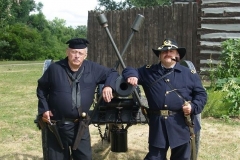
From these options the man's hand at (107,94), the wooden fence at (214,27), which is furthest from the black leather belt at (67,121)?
the wooden fence at (214,27)

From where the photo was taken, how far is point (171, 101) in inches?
146

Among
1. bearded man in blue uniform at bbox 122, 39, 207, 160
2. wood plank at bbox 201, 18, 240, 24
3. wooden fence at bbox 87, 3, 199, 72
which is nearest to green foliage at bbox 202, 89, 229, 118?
bearded man in blue uniform at bbox 122, 39, 207, 160

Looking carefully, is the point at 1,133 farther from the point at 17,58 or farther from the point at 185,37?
the point at 17,58

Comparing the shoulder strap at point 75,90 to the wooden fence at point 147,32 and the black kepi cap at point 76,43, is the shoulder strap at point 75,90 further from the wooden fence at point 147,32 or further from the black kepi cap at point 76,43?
the wooden fence at point 147,32

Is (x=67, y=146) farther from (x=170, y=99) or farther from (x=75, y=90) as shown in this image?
(x=170, y=99)

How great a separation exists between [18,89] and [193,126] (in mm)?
8509

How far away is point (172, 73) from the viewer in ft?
12.4

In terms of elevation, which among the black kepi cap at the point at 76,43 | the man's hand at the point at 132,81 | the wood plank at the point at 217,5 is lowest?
the man's hand at the point at 132,81

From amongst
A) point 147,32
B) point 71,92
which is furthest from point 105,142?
point 147,32

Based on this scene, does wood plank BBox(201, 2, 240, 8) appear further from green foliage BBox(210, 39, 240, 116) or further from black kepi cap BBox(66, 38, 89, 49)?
black kepi cap BBox(66, 38, 89, 49)

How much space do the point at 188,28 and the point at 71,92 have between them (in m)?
8.85

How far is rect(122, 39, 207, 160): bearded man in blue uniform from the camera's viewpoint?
3.72 metres

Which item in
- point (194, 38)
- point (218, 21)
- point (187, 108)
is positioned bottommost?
point (187, 108)

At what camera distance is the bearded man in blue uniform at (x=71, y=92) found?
3701 millimetres
